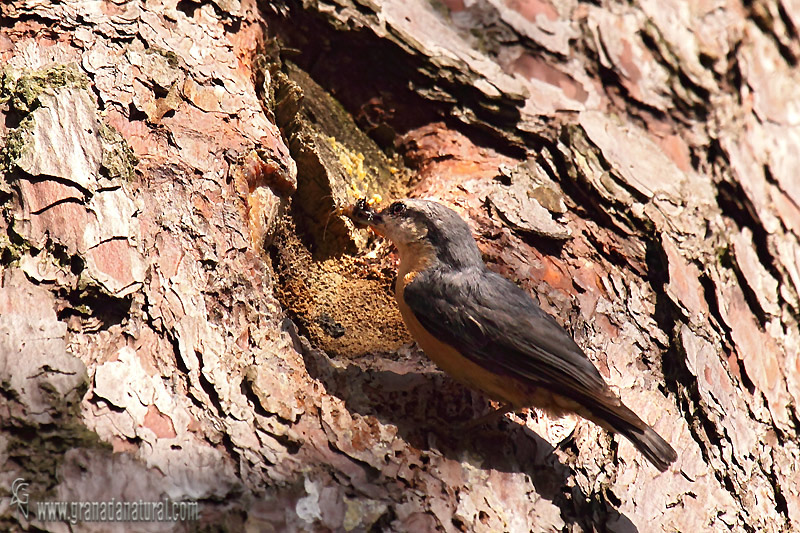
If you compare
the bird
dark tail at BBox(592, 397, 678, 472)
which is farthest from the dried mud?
dark tail at BBox(592, 397, 678, 472)

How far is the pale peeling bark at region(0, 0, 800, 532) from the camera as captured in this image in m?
2.42

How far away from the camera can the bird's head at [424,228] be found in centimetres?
Result: 358

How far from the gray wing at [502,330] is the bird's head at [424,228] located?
0.12 meters

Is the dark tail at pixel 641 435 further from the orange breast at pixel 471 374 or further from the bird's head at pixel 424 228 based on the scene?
the bird's head at pixel 424 228

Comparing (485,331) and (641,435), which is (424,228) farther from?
(641,435)

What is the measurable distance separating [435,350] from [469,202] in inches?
35.5

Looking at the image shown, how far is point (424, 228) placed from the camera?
367cm

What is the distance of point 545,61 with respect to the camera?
14.4 feet

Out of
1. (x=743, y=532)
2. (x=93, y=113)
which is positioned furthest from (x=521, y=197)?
(x=93, y=113)

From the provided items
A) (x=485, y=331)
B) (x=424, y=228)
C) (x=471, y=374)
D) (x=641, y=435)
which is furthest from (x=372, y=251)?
(x=641, y=435)

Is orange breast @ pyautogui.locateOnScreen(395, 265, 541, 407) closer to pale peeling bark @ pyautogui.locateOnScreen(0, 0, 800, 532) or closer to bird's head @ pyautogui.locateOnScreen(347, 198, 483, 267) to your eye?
pale peeling bark @ pyautogui.locateOnScreen(0, 0, 800, 532)

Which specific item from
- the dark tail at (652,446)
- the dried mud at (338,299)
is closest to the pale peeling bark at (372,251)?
the dried mud at (338,299)

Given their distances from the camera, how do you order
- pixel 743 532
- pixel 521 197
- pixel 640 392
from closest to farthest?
pixel 743 532 → pixel 640 392 → pixel 521 197

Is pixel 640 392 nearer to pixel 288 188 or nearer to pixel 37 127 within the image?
pixel 288 188
